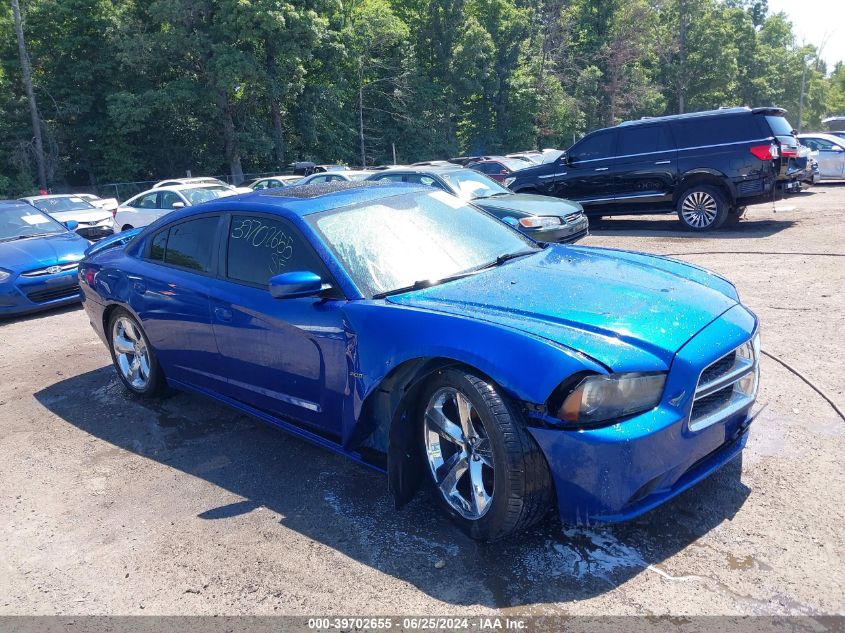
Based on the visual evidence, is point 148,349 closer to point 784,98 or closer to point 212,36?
point 212,36

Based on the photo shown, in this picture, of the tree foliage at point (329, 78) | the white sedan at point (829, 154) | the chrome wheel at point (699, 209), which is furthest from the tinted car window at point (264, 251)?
the tree foliage at point (329, 78)

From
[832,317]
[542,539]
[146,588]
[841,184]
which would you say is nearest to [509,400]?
[542,539]

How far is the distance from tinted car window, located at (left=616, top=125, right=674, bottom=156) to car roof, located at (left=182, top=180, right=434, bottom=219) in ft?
28.5

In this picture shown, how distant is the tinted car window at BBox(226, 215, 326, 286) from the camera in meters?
3.99

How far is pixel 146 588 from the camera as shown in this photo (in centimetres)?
314

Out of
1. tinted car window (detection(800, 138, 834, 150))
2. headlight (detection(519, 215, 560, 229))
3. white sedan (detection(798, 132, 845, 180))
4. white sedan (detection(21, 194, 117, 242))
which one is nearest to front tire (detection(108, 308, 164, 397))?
headlight (detection(519, 215, 560, 229))

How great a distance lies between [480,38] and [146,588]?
41661 mm

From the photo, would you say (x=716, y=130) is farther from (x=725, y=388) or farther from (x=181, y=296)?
(x=181, y=296)

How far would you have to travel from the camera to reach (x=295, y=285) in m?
3.62

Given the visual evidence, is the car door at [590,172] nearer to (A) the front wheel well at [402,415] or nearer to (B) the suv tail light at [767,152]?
(B) the suv tail light at [767,152]

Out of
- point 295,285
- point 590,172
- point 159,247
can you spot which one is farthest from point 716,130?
point 295,285

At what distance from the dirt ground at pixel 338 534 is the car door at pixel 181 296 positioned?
1.62ft

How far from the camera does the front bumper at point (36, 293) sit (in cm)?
893

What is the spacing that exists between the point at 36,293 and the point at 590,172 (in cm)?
958
